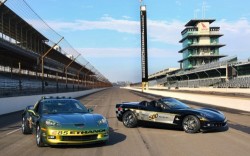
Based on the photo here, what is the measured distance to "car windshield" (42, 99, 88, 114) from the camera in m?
9.56

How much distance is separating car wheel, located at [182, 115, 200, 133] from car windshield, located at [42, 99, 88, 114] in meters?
3.54

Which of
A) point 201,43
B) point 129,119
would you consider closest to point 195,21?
point 201,43

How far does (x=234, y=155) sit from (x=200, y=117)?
381cm

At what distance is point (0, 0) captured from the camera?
63.6 feet

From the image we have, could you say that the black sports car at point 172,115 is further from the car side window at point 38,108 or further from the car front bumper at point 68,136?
the car front bumper at point 68,136

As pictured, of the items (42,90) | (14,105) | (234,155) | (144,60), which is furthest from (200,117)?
(144,60)

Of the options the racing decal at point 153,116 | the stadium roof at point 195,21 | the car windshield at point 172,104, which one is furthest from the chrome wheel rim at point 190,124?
the stadium roof at point 195,21

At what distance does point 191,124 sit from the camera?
460 inches

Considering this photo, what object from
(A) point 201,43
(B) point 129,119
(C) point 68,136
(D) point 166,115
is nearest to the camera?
(C) point 68,136

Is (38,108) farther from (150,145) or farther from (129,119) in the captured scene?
(129,119)

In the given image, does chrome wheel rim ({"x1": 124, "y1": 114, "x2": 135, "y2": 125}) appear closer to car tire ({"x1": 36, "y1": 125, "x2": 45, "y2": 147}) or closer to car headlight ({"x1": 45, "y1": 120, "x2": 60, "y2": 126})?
car tire ({"x1": 36, "y1": 125, "x2": 45, "y2": 147})

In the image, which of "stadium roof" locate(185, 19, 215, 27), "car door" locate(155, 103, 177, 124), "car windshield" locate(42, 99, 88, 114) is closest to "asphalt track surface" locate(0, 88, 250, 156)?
"car door" locate(155, 103, 177, 124)

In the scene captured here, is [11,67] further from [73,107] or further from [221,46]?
[221,46]

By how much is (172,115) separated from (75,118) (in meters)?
4.32
